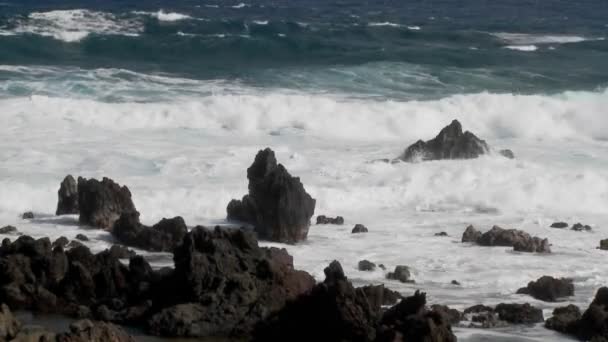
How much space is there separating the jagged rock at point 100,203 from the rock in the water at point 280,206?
2.85 m

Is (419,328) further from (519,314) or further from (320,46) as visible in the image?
(320,46)

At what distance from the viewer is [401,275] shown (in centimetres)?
2489

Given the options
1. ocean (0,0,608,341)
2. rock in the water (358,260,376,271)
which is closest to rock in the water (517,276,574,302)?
ocean (0,0,608,341)

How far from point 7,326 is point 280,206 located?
1115 centimetres

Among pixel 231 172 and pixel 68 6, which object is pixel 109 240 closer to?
pixel 231 172

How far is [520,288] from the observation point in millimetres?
24297

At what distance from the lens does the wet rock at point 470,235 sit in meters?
29.0

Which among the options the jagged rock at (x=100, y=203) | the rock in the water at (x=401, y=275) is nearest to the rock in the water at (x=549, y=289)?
the rock in the water at (x=401, y=275)

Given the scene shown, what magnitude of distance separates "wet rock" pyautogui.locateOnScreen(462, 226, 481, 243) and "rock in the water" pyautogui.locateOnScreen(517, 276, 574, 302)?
509cm

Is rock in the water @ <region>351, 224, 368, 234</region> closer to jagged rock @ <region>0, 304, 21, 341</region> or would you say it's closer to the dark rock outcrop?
the dark rock outcrop

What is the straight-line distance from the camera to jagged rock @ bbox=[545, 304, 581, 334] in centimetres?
2077

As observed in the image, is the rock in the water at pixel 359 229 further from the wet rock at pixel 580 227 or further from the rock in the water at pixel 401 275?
the wet rock at pixel 580 227

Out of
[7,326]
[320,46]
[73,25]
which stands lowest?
[7,326]

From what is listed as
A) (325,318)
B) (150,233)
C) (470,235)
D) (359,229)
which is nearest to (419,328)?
(325,318)
